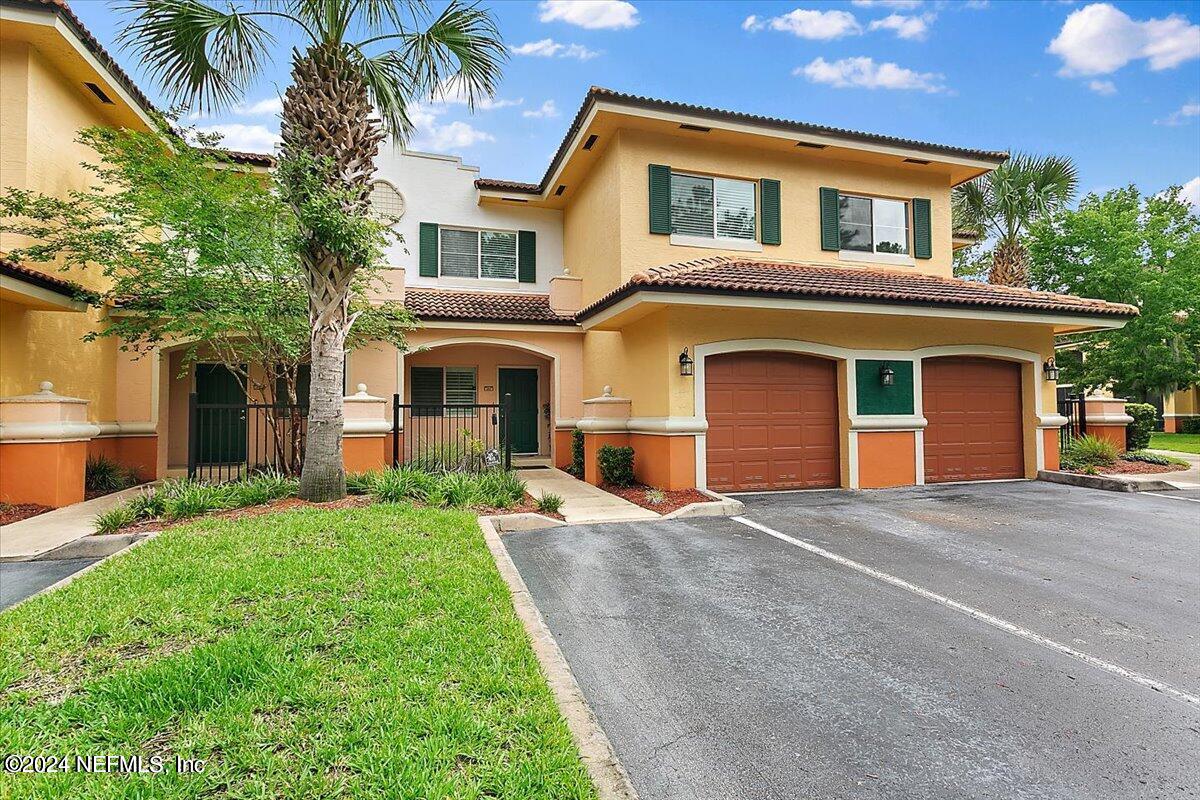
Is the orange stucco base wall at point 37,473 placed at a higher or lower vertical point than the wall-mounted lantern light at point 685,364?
lower

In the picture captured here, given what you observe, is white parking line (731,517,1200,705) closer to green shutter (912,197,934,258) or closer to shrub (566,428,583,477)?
shrub (566,428,583,477)

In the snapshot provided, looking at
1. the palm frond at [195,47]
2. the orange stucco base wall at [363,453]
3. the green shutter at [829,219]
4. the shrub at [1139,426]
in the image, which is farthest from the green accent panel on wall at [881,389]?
the palm frond at [195,47]

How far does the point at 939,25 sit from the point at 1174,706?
1652 centimetres

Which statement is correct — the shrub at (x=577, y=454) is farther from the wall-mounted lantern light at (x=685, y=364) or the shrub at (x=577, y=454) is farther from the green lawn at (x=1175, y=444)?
the green lawn at (x=1175, y=444)

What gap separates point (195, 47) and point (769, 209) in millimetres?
10743

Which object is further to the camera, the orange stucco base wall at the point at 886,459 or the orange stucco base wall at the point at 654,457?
the orange stucco base wall at the point at 886,459

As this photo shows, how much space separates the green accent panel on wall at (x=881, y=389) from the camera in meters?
10.9

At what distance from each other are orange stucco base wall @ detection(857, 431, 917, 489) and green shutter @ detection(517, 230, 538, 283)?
9.46m

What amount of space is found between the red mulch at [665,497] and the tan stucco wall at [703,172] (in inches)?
172

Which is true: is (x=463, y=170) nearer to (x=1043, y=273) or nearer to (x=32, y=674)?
(x=32, y=674)

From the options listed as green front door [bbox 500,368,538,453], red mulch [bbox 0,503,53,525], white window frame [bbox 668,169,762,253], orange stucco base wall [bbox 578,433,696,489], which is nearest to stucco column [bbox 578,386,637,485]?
orange stucco base wall [bbox 578,433,696,489]

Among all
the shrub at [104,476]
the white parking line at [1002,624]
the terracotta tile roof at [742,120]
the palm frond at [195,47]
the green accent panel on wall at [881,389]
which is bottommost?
the white parking line at [1002,624]

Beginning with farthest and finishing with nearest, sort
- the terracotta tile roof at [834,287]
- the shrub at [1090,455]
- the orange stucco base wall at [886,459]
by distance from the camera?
the shrub at [1090,455], the orange stucco base wall at [886,459], the terracotta tile roof at [834,287]

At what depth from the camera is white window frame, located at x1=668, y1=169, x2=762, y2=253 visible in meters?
11.8
